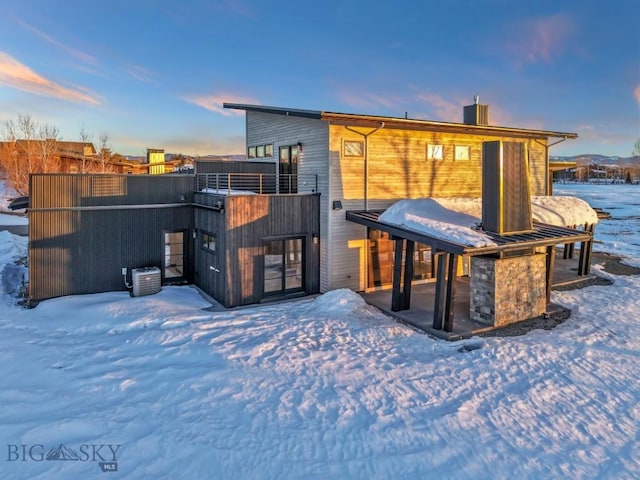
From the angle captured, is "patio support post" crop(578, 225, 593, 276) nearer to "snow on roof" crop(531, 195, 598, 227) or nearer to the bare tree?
A: "snow on roof" crop(531, 195, 598, 227)

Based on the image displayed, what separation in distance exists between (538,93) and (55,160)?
129 ft

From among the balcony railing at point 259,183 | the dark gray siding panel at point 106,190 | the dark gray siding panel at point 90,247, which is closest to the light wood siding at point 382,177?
the balcony railing at point 259,183

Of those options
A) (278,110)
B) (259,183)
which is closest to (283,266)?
(259,183)

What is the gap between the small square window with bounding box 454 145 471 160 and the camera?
1430 centimetres

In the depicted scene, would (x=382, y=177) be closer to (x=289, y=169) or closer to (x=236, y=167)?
(x=289, y=169)

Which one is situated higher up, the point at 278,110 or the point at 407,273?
the point at 278,110

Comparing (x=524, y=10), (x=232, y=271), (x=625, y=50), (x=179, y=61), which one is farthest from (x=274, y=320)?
(x=625, y=50)

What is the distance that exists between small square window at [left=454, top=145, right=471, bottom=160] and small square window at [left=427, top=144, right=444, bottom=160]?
0.65 m

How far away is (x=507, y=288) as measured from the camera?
979 centimetres

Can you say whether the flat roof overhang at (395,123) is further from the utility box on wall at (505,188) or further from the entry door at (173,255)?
the entry door at (173,255)

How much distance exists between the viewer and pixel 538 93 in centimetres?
2312

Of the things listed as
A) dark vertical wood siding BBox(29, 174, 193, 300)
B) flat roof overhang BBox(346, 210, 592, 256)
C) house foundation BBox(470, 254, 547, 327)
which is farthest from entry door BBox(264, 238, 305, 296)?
house foundation BBox(470, 254, 547, 327)

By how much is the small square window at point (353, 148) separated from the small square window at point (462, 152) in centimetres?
400

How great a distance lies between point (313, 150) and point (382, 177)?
2299 mm
